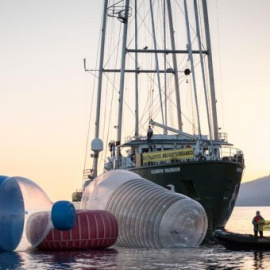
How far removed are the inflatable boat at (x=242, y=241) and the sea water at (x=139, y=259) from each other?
0.30 m

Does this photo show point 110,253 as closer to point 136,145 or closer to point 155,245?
point 155,245

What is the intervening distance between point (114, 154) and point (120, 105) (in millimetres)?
3236

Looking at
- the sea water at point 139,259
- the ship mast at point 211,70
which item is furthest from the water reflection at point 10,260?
the ship mast at point 211,70

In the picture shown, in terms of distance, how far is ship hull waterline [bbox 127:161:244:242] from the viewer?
1636 inches

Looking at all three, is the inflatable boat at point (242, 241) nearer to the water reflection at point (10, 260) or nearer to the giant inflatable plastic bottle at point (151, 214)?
the giant inflatable plastic bottle at point (151, 214)

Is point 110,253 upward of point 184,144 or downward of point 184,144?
downward

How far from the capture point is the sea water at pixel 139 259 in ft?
77.7

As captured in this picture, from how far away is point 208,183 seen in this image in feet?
137

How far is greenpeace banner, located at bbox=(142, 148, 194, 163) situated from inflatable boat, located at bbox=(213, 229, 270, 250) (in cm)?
1245


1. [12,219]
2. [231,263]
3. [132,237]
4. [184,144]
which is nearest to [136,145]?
[184,144]

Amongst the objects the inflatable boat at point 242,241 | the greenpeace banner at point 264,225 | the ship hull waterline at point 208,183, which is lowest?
the inflatable boat at point 242,241

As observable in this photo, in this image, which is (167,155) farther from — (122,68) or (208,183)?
(122,68)

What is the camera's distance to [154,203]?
3078cm

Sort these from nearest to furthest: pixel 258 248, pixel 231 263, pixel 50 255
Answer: pixel 231 263, pixel 50 255, pixel 258 248
